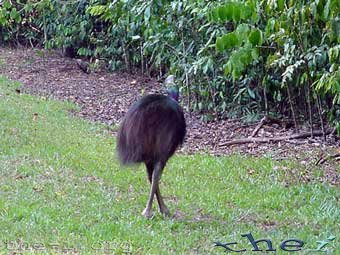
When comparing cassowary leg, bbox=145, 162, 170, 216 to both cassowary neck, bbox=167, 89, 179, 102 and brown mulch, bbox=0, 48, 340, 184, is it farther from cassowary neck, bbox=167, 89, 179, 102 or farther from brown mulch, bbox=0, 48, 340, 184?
brown mulch, bbox=0, 48, 340, 184

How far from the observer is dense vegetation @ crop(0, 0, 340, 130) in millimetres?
5543

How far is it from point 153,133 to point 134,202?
92 cm

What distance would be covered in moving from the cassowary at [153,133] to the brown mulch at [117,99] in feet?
7.47

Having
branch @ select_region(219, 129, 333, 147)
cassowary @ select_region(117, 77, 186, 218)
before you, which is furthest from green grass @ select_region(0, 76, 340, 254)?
branch @ select_region(219, 129, 333, 147)

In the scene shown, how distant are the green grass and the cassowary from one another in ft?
1.53

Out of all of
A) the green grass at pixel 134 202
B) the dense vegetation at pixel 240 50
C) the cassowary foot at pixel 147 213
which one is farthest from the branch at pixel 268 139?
the cassowary foot at pixel 147 213

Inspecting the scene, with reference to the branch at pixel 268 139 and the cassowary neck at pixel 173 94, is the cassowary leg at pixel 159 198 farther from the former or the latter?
the branch at pixel 268 139

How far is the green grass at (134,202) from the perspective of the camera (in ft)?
15.9

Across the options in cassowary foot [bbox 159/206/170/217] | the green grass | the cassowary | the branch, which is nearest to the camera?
the green grass

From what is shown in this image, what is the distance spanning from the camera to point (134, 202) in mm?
5898

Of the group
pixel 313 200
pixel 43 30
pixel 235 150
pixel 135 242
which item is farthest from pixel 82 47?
pixel 135 242

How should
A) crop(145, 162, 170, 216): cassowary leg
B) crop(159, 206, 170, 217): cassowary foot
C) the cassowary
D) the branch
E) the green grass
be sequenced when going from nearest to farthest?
the green grass < the cassowary < crop(145, 162, 170, 216): cassowary leg < crop(159, 206, 170, 217): cassowary foot < the branch

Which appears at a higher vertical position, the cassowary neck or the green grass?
the cassowary neck

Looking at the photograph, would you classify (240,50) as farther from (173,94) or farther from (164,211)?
(164,211)
